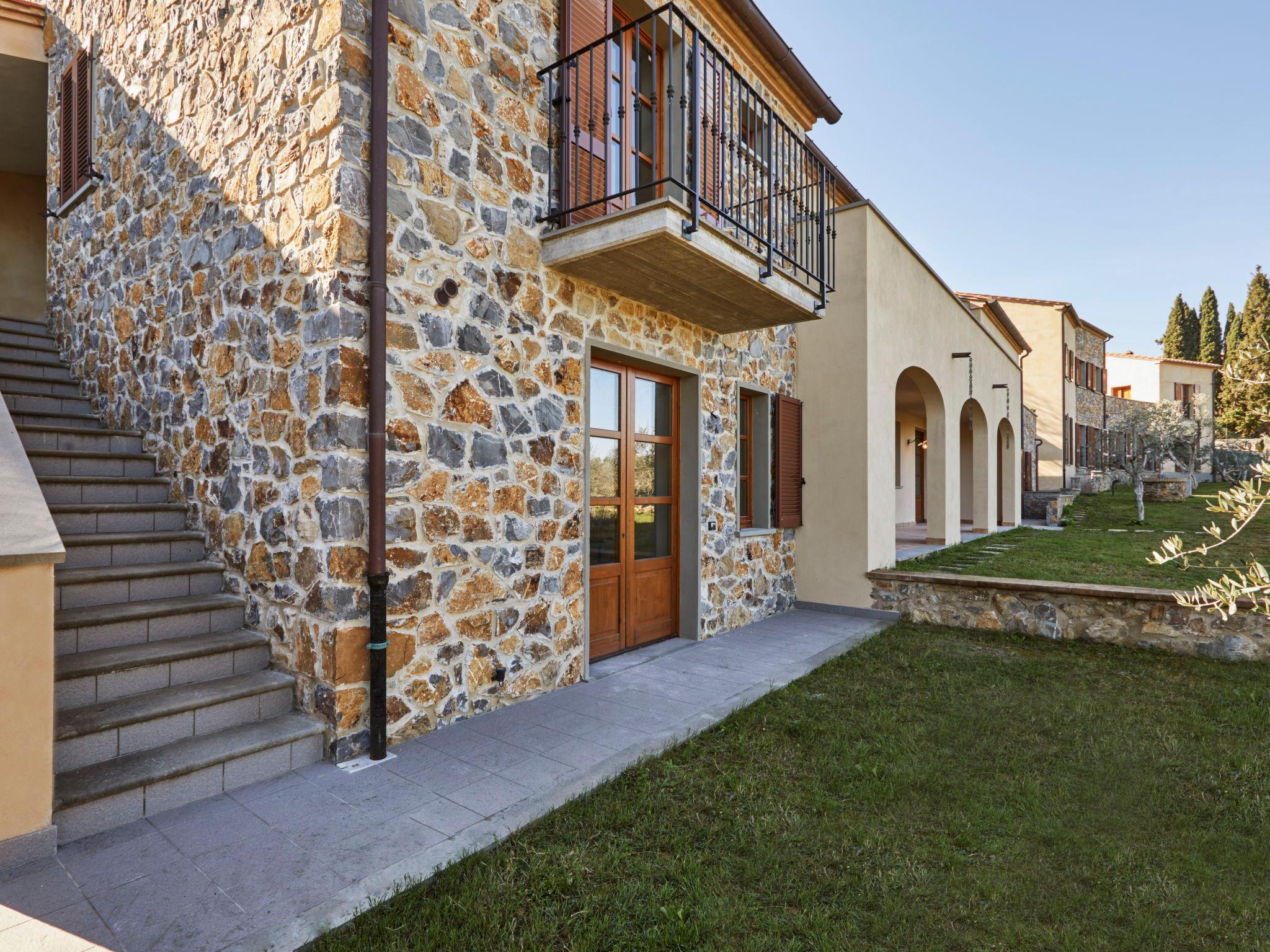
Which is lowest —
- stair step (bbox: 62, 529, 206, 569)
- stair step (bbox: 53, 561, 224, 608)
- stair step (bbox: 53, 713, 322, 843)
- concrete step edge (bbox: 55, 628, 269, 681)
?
stair step (bbox: 53, 713, 322, 843)

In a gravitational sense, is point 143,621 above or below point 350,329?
below

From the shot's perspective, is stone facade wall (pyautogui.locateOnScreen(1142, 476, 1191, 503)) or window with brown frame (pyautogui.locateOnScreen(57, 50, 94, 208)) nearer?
window with brown frame (pyautogui.locateOnScreen(57, 50, 94, 208))

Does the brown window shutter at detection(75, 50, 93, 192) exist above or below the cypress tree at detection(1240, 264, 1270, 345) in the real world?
below

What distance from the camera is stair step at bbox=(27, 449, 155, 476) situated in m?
4.36

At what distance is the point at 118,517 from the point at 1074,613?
777cm

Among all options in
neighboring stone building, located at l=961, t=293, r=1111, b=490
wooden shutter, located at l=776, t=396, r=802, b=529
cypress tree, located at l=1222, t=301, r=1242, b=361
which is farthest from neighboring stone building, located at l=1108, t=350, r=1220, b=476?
wooden shutter, located at l=776, t=396, r=802, b=529

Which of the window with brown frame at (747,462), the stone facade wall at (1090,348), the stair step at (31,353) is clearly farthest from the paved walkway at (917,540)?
the stone facade wall at (1090,348)

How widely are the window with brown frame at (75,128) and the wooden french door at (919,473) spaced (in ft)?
52.6

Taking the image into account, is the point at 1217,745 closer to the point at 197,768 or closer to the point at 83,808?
the point at 197,768

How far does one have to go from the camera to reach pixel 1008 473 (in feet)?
49.0

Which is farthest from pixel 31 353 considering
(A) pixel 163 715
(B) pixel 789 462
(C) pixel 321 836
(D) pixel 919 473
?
(D) pixel 919 473

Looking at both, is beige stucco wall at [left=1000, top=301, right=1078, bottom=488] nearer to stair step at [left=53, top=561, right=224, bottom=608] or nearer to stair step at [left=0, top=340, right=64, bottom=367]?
stair step at [left=53, top=561, right=224, bottom=608]

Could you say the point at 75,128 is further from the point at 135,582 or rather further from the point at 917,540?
the point at 917,540

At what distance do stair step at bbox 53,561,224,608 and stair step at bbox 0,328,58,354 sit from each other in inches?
138
